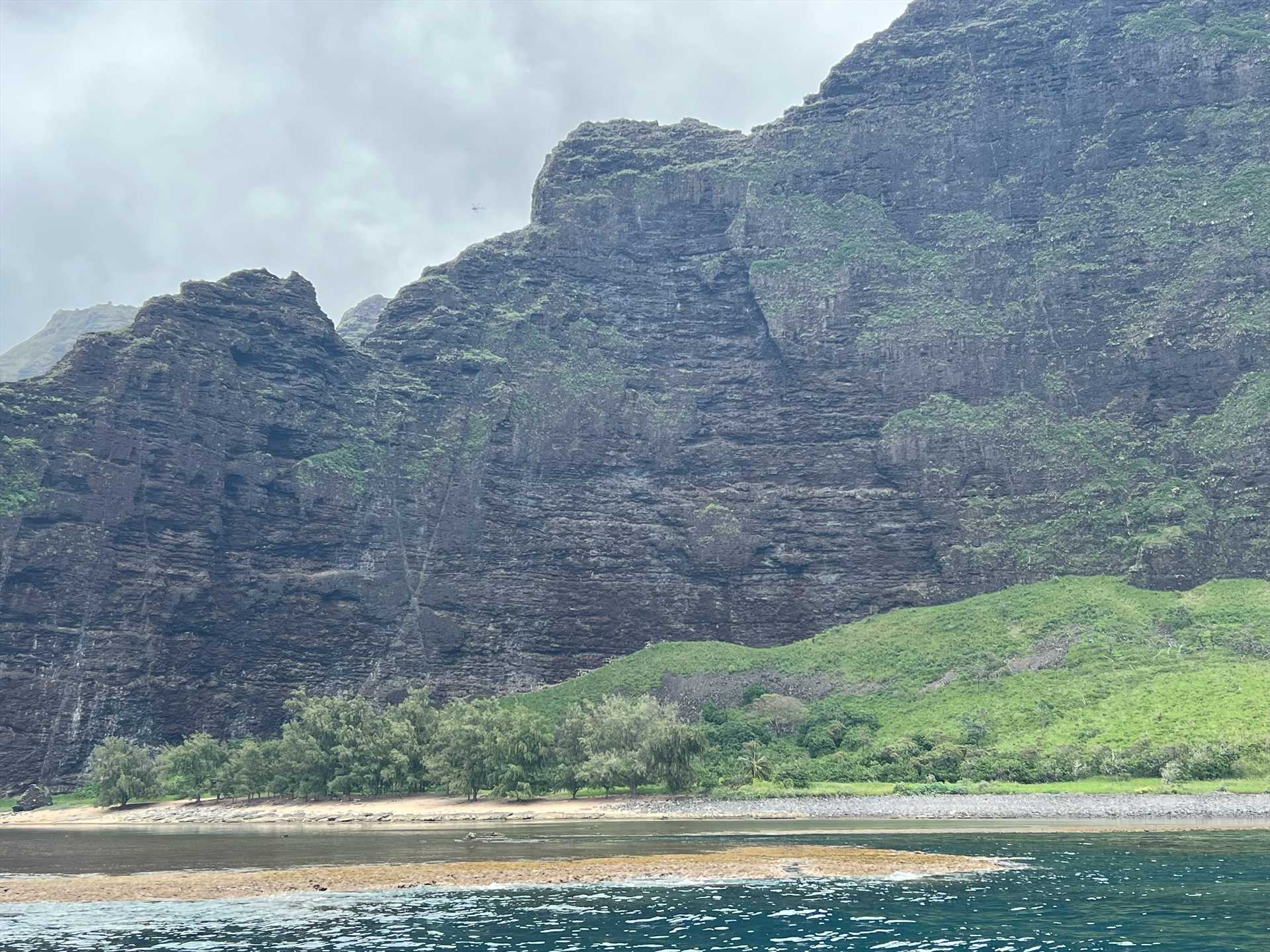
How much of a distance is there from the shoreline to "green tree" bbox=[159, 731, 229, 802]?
2.07m

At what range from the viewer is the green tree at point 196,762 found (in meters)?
107

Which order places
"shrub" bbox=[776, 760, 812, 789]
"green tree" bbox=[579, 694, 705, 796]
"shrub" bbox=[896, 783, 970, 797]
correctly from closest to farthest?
1. "shrub" bbox=[896, 783, 970, 797]
2. "green tree" bbox=[579, 694, 705, 796]
3. "shrub" bbox=[776, 760, 812, 789]

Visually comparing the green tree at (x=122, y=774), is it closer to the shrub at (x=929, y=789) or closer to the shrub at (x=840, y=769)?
the shrub at (x=840, y=769)

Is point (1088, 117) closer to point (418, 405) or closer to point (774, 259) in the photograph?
point (774, 259)

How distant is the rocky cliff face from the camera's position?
128 meters

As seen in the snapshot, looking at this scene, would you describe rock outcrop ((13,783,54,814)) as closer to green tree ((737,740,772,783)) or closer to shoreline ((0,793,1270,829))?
shoreline ((0,793,1270,829))

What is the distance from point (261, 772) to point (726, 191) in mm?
115801

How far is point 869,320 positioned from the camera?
158m

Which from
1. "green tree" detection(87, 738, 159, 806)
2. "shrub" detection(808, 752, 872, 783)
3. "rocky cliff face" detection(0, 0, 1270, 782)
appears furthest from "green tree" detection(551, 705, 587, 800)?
"green tree" detection(87, 738, 159, 806)

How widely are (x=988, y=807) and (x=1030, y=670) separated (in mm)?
36779

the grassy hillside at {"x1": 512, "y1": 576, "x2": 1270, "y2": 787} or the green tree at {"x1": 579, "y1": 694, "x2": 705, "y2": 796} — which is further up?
the grassy hillside at {"x1": 512, "y1": 576, "x2": 1270, "y2": 787}

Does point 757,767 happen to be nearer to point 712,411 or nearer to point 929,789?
point 929,789

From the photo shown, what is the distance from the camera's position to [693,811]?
268ft

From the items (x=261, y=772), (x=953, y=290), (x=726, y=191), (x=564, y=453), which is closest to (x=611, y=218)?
(x=726, y=191)
